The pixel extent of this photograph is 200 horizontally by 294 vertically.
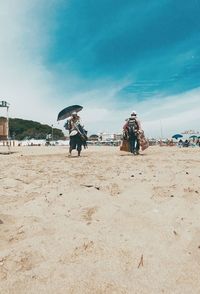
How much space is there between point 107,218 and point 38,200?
1.26 m

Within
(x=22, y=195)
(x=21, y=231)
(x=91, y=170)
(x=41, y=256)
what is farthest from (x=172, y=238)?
(x=91, y=170)

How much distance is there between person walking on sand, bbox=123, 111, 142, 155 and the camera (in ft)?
41.1

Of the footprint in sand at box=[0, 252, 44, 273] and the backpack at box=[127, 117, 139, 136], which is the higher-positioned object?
the backpack at box=[127, 117, 139, 136]

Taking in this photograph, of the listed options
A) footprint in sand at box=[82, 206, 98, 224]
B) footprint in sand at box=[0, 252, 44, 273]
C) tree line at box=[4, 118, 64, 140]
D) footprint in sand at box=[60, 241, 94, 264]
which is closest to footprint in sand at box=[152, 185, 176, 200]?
footprint in sand at box=[82, 206, 98, 224]

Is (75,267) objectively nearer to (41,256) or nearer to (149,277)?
(41,256)

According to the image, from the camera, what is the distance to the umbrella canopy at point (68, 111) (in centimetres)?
1300

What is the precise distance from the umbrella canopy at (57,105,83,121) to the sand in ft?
22.5

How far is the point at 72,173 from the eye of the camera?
22.5 ft

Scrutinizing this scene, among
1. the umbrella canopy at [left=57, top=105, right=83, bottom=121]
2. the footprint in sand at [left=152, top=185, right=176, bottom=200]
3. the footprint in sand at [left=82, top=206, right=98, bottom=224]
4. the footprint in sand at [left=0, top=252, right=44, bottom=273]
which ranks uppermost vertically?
the umbrella canopy at [left=57, top=105, right=83, bottom=121]

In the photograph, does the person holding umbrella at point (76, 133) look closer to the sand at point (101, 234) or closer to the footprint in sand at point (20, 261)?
the sand at point (101, 234)

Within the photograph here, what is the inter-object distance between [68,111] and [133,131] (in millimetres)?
2664

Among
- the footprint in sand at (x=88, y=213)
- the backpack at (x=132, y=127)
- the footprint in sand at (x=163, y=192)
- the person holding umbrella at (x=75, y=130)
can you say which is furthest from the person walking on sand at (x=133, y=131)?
the footprint in sand at (x=88, y=213)

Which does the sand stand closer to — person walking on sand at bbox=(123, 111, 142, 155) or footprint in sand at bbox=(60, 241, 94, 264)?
footprint in sand at bbox=(60, 241, 94, 264)

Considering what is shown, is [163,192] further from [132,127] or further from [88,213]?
[132,127]
